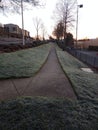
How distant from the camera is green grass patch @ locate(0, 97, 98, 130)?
284 centimetres

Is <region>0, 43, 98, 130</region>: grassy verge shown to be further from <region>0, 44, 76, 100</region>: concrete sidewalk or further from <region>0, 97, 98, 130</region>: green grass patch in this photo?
<region>0, 44, 76, 100</region>: concrete sidewalk

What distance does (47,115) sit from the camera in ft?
10.3

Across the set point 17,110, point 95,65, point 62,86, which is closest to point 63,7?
point 95,65

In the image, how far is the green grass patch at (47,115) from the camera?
2842 mm

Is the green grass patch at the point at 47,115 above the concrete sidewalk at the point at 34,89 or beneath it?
beneath

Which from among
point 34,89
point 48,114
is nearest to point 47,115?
point 48,114

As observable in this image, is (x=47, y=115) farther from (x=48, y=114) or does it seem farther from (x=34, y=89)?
(x=34, y=89)

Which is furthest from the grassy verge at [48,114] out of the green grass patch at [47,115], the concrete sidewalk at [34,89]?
the concrete sidewalk at [34,89]

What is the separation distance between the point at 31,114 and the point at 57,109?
650mm

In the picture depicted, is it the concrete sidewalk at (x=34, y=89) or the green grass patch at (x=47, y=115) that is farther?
the concrete sidewalk at (x=34, y=89)

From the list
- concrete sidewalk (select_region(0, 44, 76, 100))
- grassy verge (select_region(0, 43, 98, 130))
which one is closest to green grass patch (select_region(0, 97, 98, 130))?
grassy verge (select_region(0, 43, 98, 130))

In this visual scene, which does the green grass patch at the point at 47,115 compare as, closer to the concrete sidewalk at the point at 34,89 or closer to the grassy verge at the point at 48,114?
the grassy verge at the point at 48,114

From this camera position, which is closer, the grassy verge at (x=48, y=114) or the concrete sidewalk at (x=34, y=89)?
the grassy verge at (x=48, y=114)

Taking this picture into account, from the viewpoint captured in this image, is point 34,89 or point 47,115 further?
point 34,89
